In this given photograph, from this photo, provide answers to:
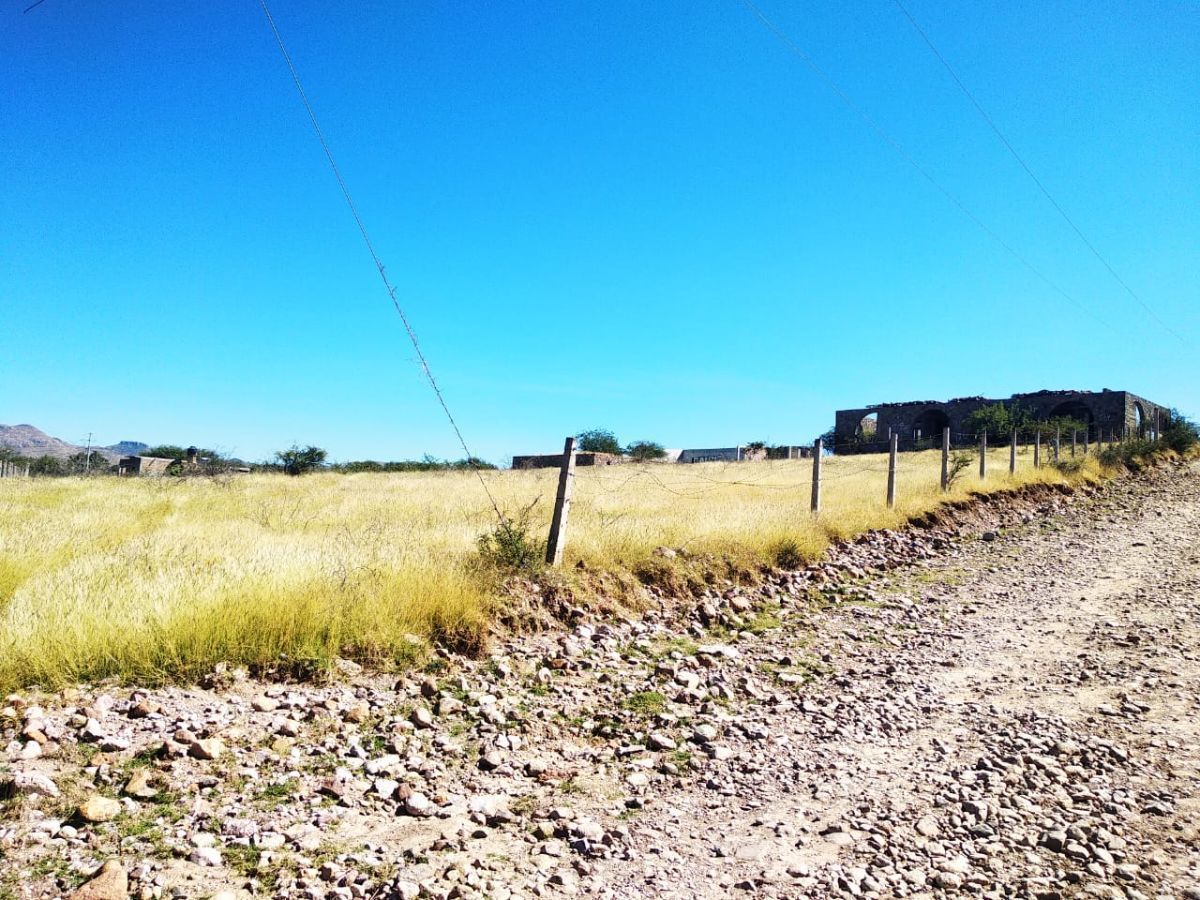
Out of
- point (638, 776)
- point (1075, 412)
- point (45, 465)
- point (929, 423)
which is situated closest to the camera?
point (638, 776)

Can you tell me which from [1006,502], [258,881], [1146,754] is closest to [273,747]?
[258,881]

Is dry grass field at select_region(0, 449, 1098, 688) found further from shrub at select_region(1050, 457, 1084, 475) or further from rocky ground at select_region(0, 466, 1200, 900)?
shrub at select_region(1050, 457, 1084, 475)

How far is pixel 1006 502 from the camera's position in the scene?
1566 cm

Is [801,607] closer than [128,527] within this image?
Yes

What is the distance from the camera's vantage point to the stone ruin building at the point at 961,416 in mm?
44469

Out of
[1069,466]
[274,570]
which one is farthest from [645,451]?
[274,570]

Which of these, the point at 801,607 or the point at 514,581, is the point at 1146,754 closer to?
the point at 801,607

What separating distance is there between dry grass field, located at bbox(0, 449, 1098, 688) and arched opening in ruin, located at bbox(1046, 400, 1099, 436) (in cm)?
4162

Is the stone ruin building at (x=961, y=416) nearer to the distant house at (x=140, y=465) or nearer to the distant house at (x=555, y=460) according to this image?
the distant house at (x=555, y=460)

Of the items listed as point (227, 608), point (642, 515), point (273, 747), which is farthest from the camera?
point (642, 515)

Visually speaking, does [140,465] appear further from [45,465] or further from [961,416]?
[961,416]

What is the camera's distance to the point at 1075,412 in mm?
47406

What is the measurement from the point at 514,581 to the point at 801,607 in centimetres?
338

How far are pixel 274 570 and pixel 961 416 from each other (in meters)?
53.0
